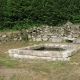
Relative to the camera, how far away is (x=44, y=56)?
35.2ft

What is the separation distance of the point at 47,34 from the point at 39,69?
6330mm

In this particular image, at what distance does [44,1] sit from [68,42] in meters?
3.55

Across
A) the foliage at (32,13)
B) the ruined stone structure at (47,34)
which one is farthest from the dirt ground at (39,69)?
the foliage at (32,13)

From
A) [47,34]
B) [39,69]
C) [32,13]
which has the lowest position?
[47,34]

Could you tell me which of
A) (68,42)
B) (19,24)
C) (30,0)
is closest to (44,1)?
(30,0)

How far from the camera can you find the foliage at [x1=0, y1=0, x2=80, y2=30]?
16.3 metres

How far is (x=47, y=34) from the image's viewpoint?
15289 mm

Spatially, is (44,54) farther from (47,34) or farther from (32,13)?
(32,13)

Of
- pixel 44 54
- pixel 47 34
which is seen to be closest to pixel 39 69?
pixel 44 54

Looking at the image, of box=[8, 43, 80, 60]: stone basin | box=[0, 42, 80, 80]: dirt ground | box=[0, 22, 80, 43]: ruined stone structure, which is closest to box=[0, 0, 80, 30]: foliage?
box=[0, 22, 80, 43]: ruined stone structure

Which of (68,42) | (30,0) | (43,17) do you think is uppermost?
(30,0)

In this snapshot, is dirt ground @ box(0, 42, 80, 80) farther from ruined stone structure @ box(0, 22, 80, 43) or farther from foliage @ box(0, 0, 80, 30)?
foliage @ box(0, 0, 80, 30)

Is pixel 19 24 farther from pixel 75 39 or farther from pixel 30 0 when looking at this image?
pixel 75 39

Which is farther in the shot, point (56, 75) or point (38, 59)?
point (38, 59)
